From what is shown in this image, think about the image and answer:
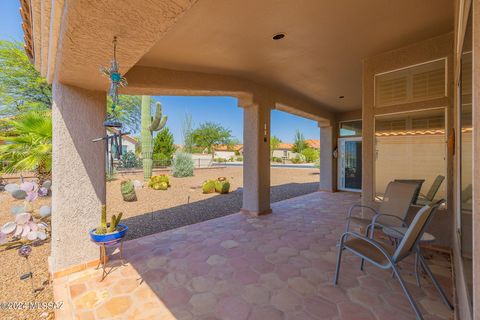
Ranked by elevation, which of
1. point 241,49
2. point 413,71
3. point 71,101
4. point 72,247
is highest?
point 241,49

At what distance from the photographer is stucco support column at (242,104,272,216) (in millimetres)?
5598

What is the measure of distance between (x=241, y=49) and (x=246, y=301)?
360cm

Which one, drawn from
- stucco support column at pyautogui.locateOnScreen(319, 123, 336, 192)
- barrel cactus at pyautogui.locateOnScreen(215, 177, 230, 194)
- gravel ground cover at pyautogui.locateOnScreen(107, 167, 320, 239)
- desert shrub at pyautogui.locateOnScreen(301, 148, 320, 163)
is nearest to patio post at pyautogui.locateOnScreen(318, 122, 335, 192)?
stucco support column at pyautogui.locateOnScreen(319, 123, 336, 192)

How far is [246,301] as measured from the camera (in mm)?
2369

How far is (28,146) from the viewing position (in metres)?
4.28

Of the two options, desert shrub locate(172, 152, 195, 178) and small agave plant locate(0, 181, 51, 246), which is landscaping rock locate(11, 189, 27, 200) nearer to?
small agave plant locate(0, 181, 51, 246)

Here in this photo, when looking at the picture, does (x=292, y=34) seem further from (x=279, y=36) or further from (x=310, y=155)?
(x=310, y=155)

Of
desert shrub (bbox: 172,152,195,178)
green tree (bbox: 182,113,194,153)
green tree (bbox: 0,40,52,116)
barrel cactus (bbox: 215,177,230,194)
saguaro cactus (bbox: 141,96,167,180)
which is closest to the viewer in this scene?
barrel cactus (bbox: 215,177,230,194)

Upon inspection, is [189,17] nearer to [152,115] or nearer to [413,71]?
[413,71]

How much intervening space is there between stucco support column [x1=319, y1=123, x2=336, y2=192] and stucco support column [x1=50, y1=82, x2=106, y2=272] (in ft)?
28.1

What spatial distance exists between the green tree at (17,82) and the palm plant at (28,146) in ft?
28.7

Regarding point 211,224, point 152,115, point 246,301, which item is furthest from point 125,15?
point 152,115

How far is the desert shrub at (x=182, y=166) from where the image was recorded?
13.6 metres

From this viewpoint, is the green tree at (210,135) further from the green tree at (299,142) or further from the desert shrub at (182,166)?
the desert shrub at (182,166)
